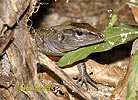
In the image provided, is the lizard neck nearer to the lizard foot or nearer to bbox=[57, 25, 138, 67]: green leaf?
the lizard foot

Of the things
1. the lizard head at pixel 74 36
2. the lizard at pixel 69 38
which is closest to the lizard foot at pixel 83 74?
the lizard at pixel 69 38

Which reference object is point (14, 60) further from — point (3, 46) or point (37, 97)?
point (37, 97)

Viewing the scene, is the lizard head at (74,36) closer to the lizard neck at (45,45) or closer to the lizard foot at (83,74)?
the lizard neck at (45,45)

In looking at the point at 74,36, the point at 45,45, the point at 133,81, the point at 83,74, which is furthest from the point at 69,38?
the point at 133,81

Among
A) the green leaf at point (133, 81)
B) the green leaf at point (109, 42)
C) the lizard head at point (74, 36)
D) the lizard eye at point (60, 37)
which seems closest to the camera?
the green leaf at point (133, 81)

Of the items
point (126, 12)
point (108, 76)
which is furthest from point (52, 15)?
point (108, 76)

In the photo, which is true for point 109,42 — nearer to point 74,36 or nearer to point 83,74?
point 74,36
